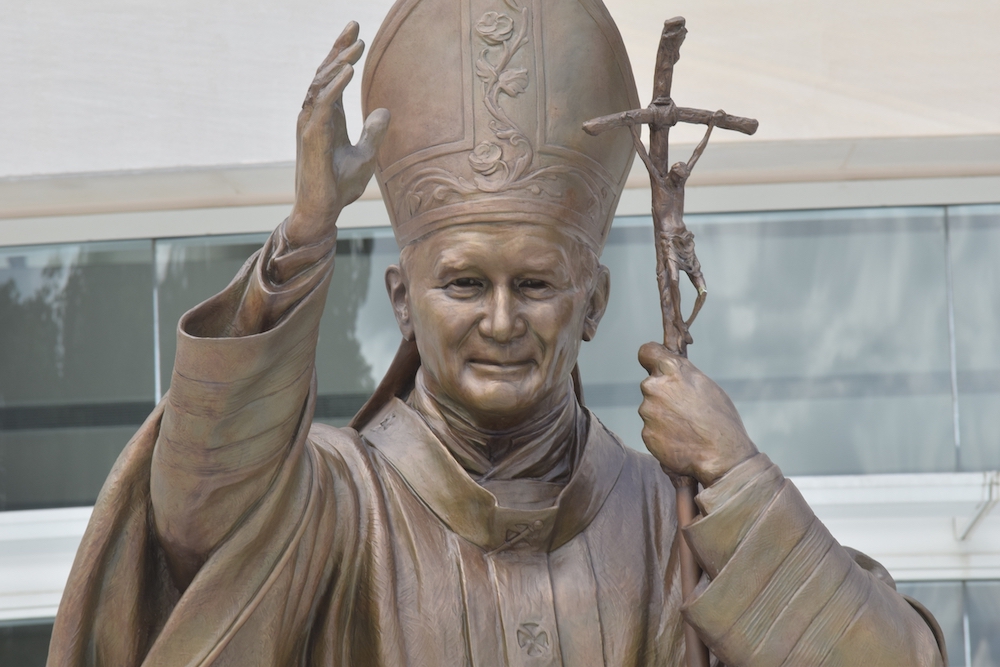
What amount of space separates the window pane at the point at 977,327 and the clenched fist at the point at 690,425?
5.06m

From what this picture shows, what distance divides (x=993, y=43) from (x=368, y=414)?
4.68 meters

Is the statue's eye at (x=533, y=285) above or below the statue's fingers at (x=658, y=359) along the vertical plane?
above

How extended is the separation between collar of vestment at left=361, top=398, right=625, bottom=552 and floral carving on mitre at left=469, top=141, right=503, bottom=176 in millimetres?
593

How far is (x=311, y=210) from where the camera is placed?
9.71 ft

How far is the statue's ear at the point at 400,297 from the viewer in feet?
11.6

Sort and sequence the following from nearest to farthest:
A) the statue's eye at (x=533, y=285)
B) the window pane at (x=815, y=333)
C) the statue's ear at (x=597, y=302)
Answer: the statue's eye at (x=533, y=285) → the statue's ear at (x=597, y=302) → the window pane at (x=815, y=333)

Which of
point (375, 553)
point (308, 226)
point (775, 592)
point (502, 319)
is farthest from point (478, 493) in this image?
point (308, 226)

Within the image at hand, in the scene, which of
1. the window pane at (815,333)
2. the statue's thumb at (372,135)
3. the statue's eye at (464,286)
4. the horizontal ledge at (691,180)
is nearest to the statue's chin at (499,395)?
the statue's eye at (464,286)

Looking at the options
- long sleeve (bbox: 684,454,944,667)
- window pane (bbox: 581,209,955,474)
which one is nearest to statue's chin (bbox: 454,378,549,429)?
long sleeve (bbox: 684,454,944,667)

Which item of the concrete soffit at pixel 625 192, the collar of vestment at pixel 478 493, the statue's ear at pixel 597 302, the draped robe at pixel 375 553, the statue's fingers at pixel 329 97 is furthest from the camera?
the concrete soffit at pixel 625 192

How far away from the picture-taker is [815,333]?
8.03 m

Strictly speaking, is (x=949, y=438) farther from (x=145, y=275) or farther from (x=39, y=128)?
(x=39, y=128)

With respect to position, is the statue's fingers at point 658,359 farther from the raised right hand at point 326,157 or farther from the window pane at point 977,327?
the window pane at point 977,327

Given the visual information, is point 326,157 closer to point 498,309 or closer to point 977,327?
point 498,309
